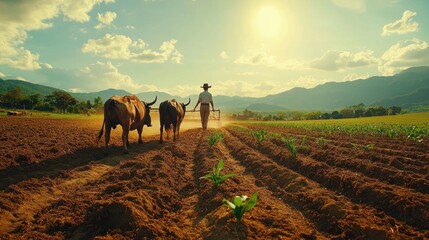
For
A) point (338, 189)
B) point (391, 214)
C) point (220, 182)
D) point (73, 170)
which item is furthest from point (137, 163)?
point (391, 214)

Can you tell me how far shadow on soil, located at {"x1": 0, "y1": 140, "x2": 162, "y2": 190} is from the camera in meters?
7.32

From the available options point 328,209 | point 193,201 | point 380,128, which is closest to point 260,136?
point 193,201

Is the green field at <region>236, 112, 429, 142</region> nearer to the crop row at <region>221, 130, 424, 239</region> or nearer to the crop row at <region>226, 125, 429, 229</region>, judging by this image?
the crop row at <region>226, 125, 429, 229</region>

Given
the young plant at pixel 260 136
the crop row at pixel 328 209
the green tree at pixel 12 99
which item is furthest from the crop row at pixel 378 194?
the green tree at pixel 12 99

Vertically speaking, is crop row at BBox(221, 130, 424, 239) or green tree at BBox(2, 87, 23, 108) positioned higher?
green tree at BBox(2, 87, 23, 108)

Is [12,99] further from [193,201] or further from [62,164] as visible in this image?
[193,201]

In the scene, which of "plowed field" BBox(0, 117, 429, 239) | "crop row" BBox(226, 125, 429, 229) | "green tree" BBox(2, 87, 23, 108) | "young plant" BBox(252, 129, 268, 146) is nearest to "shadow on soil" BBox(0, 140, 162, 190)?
"plowed field" BBox(0, 117, 429, 239)

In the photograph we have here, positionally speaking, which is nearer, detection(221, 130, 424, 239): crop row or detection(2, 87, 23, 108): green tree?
detection(221, 130, 424, 239): crop row

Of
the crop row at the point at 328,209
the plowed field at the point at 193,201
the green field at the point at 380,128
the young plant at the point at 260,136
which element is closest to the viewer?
the plowed field at the point at 193,201

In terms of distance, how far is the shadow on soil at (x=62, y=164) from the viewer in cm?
732

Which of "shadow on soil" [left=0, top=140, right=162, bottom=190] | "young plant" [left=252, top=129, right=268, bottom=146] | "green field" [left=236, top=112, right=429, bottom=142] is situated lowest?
"green field" [left=236, top=112, right=429, bottom=142]

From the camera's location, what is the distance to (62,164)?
29.8 feet

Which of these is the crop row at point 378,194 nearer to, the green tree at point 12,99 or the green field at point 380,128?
the green field at point 380,128

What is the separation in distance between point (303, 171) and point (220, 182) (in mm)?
3631
